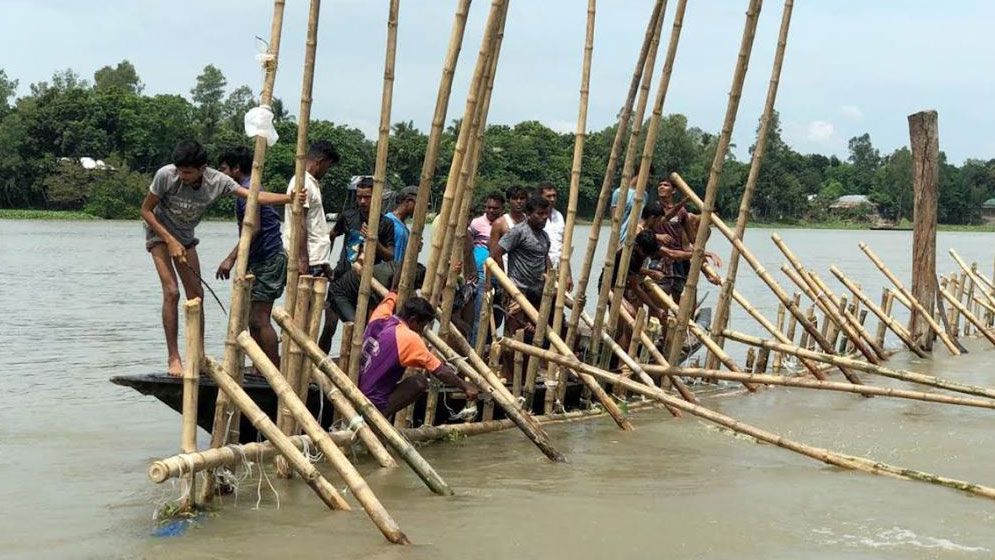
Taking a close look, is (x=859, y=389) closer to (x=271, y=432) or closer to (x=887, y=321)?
(x=271, y=432)

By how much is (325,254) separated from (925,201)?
766cm

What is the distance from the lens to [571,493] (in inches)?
248

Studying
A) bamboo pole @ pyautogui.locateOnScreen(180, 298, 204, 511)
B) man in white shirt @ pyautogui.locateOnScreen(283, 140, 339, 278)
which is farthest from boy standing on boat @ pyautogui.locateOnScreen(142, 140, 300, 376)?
bamboo pole @ pyautogui.locateOnScreen(180, 298, 204, 511)

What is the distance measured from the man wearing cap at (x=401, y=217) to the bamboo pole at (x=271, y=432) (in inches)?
109

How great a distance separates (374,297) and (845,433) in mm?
3406

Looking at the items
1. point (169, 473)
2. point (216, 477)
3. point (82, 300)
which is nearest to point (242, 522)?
point (216, 477)

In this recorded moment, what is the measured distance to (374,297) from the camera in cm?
770

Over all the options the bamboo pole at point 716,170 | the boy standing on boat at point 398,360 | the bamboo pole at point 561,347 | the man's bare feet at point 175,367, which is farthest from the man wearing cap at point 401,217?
the bamboo pole at point 716,170

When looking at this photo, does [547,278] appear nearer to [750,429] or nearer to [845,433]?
[750,429]

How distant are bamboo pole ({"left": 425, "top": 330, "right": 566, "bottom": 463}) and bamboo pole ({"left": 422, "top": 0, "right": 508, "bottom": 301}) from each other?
0.31m

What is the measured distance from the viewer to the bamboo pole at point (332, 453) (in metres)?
5.00

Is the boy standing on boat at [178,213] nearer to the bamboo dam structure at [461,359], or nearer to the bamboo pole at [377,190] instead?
the bamboo dam structure at [461,359]

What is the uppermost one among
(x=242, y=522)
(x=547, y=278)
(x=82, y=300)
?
(x=547, y=278)

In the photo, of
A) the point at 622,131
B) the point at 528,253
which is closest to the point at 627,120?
the point at 622,131
